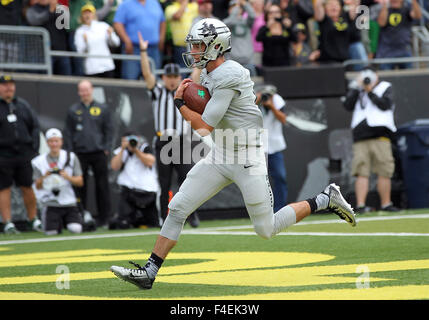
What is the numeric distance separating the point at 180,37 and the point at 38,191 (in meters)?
3.29

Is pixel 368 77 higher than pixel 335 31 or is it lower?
lower

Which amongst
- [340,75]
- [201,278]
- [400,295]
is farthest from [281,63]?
[400,295]

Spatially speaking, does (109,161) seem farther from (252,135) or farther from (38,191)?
(252,135)

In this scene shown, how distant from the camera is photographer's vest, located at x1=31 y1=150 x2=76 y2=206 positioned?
11.4 m

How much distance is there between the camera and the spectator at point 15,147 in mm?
11656

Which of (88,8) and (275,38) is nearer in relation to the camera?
(88,8)

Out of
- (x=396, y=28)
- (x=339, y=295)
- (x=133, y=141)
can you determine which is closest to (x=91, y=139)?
(x=133, y=141)

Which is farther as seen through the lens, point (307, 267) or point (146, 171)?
point (146, 171)

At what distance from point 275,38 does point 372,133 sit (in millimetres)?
2114

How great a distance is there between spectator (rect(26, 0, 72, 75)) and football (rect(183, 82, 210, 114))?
6.82 m

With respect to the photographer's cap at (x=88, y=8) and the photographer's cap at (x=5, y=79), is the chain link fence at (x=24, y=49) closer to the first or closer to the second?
the photographer's cap at (x=88, y=8)

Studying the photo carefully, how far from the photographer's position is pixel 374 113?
12.5m

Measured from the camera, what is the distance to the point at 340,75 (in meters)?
13.7

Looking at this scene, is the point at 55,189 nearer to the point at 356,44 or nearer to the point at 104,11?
the point at 104,11
